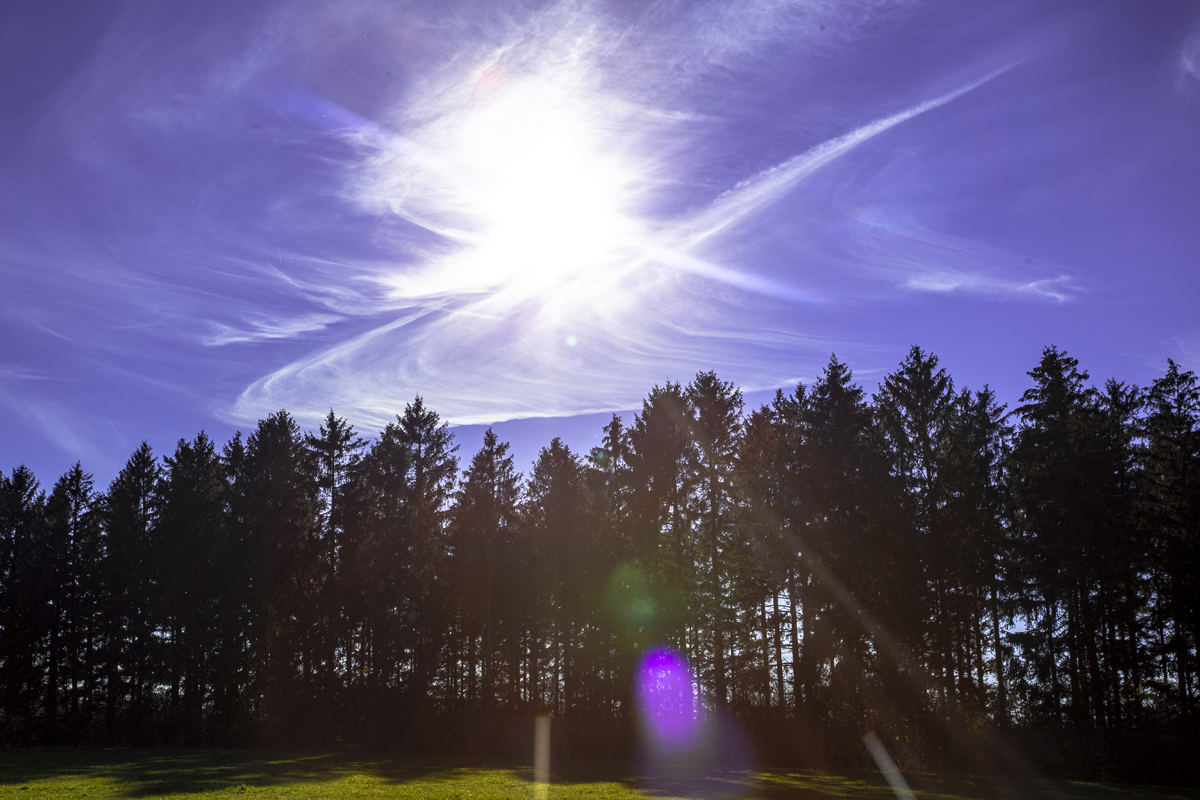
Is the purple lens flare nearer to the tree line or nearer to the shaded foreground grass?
the tree line

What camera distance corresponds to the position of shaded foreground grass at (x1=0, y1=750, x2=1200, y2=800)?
20.8m

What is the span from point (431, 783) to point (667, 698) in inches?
728

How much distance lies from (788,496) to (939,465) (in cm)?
732

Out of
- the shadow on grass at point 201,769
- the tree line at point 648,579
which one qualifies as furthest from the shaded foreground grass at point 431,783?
the tree line at point 648,579

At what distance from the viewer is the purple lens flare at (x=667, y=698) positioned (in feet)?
124

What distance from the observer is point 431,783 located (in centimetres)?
2405

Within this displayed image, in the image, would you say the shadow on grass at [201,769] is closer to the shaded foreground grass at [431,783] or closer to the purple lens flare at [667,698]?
the shaded foreground grass at [431,783]

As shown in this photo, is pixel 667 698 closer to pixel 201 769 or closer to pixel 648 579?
pixel 648 579

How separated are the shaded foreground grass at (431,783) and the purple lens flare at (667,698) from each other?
19.8ft

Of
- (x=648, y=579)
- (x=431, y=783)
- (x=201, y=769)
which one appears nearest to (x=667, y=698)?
(x=648, y=579)

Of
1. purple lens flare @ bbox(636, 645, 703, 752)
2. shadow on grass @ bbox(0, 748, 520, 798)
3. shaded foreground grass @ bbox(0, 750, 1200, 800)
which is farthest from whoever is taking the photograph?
purple lens flare @ bbox(636, 645, 703, 752)

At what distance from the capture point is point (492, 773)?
1110 inches

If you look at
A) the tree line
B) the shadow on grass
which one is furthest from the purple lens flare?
the shadow on grass

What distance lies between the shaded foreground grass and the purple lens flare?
6.03 m
